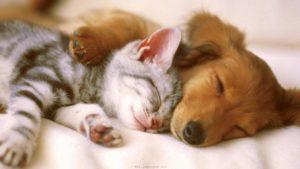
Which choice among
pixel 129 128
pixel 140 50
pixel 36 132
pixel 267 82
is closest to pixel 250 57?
pixel 267 82

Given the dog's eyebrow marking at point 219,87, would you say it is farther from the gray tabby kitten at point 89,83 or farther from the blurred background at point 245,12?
the blurred background at point 245,12

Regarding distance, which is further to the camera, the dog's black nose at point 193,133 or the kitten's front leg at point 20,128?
the dog's black nose at point 193,133

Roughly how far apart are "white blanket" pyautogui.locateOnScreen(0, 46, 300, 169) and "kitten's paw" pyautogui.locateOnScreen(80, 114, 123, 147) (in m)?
0.02

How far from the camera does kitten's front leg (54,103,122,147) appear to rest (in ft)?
4.39

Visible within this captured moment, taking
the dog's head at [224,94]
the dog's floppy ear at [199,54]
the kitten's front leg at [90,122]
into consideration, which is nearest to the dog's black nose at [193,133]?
the dog's head at [224,94]

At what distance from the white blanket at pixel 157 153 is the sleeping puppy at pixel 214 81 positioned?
0.20 ft

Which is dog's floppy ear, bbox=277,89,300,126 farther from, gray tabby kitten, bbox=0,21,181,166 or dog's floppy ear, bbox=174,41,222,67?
gray tabby kitten, bbox=0,21,181,166

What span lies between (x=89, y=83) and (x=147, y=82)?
8.9 inches

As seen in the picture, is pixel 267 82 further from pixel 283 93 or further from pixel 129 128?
pixel 129 128

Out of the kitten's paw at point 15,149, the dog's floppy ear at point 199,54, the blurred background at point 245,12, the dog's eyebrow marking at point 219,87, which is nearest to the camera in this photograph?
the kitten's paw at point 15,149

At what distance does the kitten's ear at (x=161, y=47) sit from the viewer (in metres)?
1.64

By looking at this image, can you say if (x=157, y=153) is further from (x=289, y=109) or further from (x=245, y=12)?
(x=245, y=12)

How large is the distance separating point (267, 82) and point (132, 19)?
0.74 m

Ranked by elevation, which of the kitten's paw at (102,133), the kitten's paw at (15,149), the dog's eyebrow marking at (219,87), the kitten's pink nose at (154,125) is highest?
the dog's eyebrow marking at (219,87)
